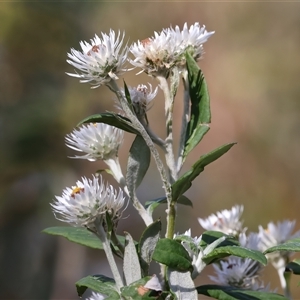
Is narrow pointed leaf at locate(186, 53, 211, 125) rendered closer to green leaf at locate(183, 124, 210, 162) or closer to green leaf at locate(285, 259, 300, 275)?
green leaf at locate(183, 124, 210, 162)

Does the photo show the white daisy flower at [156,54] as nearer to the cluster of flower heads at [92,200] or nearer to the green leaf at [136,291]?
the cluster of flower heads at [92,200]

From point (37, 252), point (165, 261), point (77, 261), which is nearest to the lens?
point (165, 261)

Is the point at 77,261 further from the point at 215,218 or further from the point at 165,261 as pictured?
the point at 165,261

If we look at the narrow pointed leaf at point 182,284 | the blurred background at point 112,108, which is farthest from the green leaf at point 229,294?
the blurred background at point 112,108

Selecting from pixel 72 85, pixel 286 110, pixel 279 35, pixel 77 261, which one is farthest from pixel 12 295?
pixel 279 35

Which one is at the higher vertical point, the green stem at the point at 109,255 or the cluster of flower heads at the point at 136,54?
the cluster of flower heads at the point at 136,54

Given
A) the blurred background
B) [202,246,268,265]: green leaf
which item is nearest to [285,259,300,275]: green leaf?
[202,246,268,265]: green leaf

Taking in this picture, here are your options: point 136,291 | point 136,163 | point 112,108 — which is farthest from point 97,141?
point 112,108
